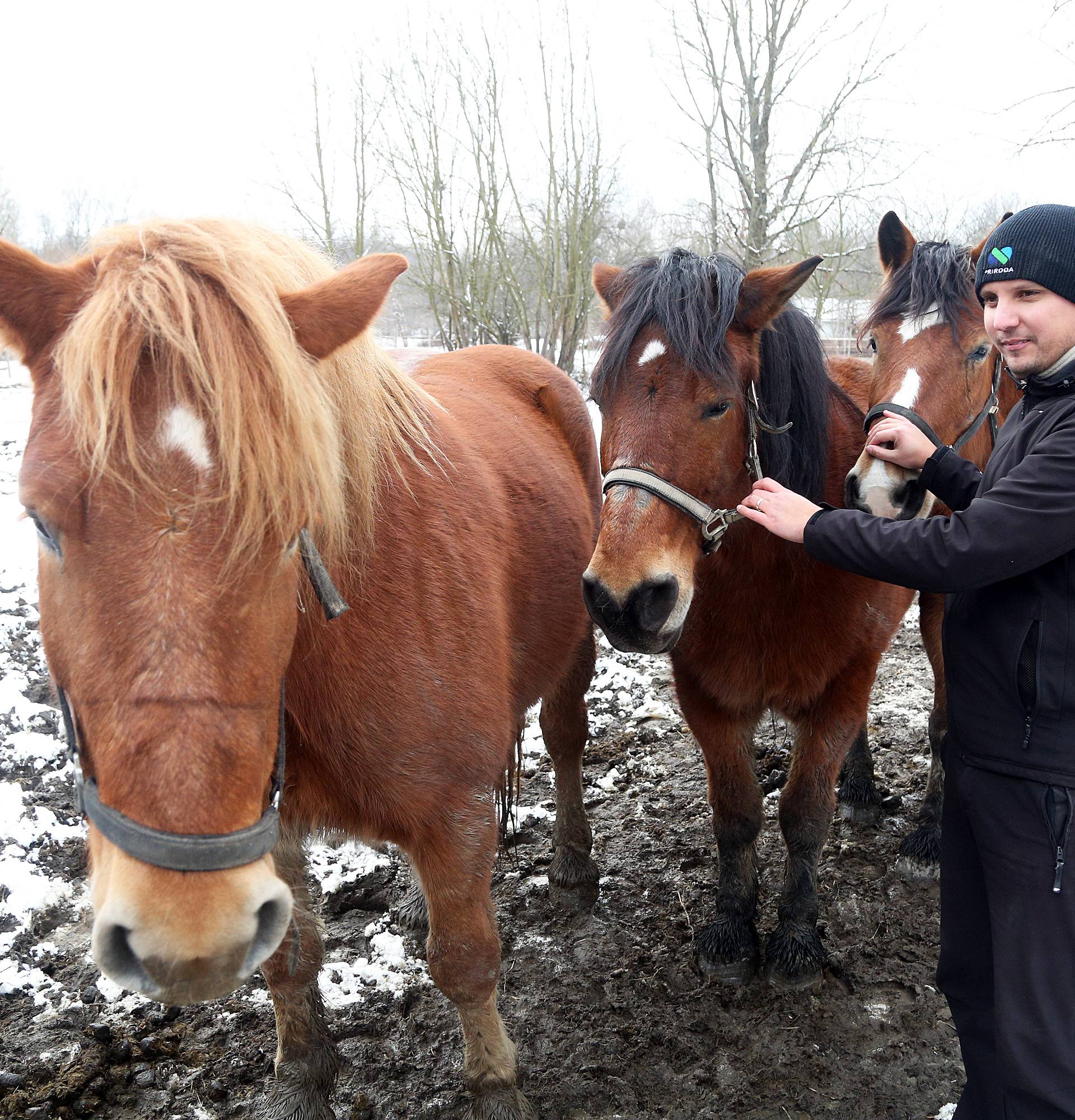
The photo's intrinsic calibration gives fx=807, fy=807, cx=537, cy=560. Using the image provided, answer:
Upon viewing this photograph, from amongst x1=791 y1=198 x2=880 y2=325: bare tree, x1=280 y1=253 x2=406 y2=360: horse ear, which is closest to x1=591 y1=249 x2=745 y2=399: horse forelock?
x1=280 y1=253 x2=406 y2=360: horse ear

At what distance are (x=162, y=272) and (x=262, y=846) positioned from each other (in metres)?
0.96

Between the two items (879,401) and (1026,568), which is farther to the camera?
(879,401)

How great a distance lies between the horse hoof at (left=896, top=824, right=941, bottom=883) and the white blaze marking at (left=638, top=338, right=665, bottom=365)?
7.86ft

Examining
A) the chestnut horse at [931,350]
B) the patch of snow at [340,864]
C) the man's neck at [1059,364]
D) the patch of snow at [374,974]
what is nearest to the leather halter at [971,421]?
the chestnut horse at [931,350]

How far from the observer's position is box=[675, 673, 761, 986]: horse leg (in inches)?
113

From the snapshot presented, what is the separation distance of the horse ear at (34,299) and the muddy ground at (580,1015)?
7.29 feet

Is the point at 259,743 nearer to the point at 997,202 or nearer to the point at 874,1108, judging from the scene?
the point at 874,1108

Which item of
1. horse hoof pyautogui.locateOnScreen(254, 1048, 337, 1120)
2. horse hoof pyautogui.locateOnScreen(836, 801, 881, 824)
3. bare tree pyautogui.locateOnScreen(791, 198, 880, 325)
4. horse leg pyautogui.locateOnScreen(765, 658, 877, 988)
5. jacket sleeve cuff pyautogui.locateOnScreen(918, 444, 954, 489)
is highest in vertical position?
bare tree pyautogui.locateOnScreen(791, 198, 880, 325)

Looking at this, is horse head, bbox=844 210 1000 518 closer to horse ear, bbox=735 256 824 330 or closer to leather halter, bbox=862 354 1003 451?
leather halter, bbox=862 354 1003 451

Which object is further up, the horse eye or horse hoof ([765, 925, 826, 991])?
the horse eye

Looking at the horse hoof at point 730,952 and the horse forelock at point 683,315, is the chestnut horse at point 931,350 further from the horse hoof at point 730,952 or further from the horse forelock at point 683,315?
the horse hoof at point 730,952

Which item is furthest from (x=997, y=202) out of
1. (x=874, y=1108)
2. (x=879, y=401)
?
(x=874, y=1108)

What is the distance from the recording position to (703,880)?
3.40 meters

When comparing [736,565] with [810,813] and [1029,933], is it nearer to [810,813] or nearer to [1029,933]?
[810,813]
